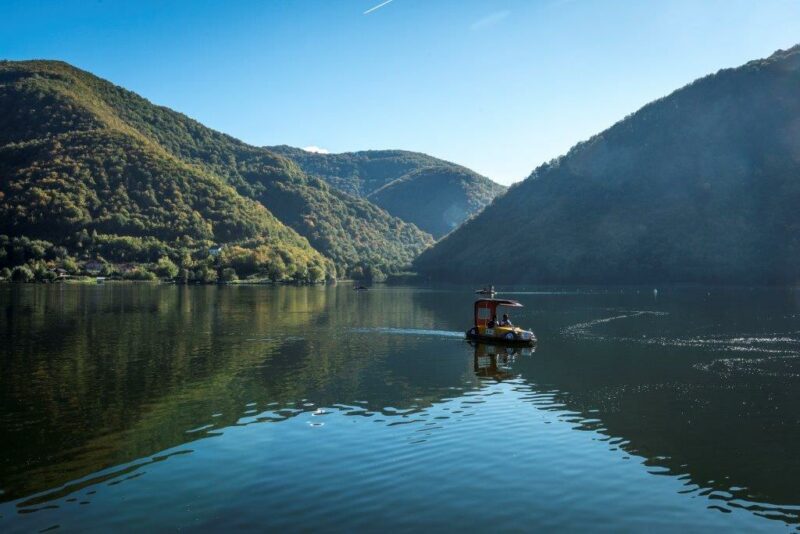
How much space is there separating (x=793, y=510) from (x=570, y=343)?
153ft

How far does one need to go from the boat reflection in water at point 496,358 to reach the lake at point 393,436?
1.11 feet

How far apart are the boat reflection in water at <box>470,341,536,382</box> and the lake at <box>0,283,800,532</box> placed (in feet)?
1.11

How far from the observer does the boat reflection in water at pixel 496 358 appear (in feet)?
157

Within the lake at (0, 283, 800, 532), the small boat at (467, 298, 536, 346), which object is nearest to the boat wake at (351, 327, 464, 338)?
the small boat at (467, 298, 536, 346)

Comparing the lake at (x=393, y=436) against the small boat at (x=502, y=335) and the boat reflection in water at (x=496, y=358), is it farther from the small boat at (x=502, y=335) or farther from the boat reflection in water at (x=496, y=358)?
the small boat at (x=502, y=335)

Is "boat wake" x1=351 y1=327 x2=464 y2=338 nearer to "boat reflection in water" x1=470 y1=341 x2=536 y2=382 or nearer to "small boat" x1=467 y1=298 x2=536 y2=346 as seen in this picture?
"small boat" x1=467 y1=298 x2=536 y2=346

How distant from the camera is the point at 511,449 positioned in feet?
89.1

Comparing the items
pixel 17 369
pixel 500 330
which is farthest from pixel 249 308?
pixel 17 369

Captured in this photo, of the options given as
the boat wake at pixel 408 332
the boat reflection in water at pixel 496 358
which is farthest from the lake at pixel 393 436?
the boat wake at pixel 408 332

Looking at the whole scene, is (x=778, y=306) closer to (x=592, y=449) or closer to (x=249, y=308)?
(x=249, y=308)

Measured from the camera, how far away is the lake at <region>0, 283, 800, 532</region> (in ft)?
65.3

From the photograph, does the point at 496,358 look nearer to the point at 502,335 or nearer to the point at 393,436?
the point at 502,335

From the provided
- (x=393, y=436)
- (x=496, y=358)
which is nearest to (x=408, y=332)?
(x=496, y=358)

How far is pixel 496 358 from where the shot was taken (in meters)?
56.5
